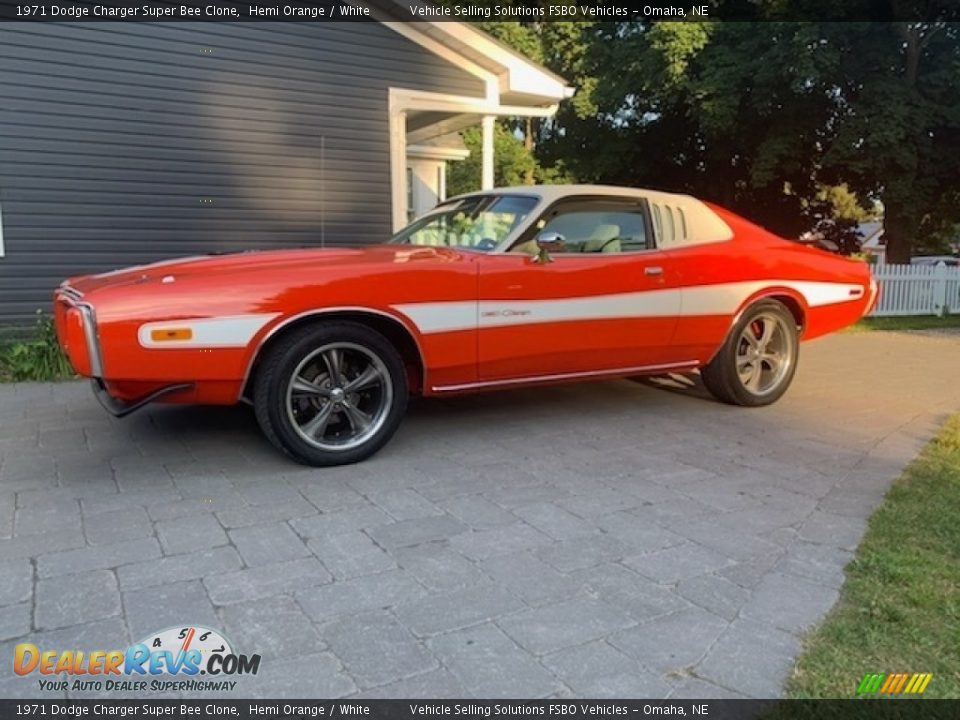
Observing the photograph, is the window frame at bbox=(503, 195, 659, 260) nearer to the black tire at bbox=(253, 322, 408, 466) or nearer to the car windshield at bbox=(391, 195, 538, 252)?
the car windshield at bbox=(391, 195, 538, 252)

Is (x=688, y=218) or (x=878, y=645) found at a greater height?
(x=688, y=218)

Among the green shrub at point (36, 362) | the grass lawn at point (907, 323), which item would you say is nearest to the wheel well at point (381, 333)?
the green shrub at point (36, 362)

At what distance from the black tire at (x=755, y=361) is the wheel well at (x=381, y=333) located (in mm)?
2413

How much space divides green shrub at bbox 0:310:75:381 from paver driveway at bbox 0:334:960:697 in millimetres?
1504

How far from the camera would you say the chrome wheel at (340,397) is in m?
3.99

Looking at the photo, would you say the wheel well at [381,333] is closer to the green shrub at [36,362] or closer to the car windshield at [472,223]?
the car windshield at [472,223]

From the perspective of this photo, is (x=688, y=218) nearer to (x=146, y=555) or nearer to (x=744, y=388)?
(x=744, y=388)

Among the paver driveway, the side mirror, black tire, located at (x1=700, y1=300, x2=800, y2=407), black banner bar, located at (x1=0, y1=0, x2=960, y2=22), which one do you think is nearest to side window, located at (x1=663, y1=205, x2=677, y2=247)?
black tire, located at (x1=700, y1=300, x2=800, y2=407)

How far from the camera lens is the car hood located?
3.85m

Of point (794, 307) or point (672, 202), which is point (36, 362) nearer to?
point (672, 202)

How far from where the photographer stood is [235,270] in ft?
12.7

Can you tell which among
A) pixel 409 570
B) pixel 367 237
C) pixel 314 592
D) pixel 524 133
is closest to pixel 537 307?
pixel 409 570

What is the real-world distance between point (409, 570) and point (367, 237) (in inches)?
290

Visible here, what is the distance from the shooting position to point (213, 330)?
142 inches
